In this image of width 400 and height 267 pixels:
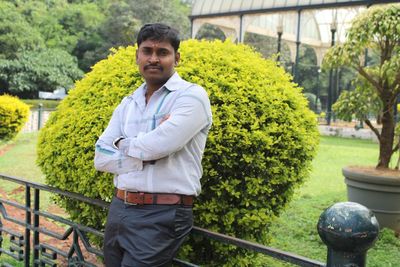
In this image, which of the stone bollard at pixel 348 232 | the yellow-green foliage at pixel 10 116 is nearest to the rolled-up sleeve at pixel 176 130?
the stone bollard at pixel 348 232

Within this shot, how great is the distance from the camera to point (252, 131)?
3.13 m

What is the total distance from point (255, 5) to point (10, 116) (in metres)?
11.7

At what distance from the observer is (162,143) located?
6.98 feet

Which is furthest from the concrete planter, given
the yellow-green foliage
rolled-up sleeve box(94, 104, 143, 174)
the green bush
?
the yellow-green foliage

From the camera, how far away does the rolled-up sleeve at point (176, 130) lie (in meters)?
2.13

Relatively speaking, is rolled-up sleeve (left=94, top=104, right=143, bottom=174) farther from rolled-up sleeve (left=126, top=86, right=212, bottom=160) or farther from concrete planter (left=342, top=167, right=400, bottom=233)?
concrete planter (left=342, top=167, right=400, bottom=233)

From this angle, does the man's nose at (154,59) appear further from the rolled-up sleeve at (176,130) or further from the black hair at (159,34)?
the rolled-up sleeve at (176,130)

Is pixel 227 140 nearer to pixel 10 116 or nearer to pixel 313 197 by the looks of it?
pixel 313 197

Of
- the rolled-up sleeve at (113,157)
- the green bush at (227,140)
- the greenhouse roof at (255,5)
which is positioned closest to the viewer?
the rolled-up sleeve at (113,157)

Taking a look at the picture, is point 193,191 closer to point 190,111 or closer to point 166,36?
point 190,111

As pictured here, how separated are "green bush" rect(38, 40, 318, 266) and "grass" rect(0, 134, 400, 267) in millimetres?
586

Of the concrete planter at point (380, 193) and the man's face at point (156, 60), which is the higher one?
the man's face at point (156, 60)

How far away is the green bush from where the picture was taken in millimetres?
3121

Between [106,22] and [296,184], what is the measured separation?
32.6m
